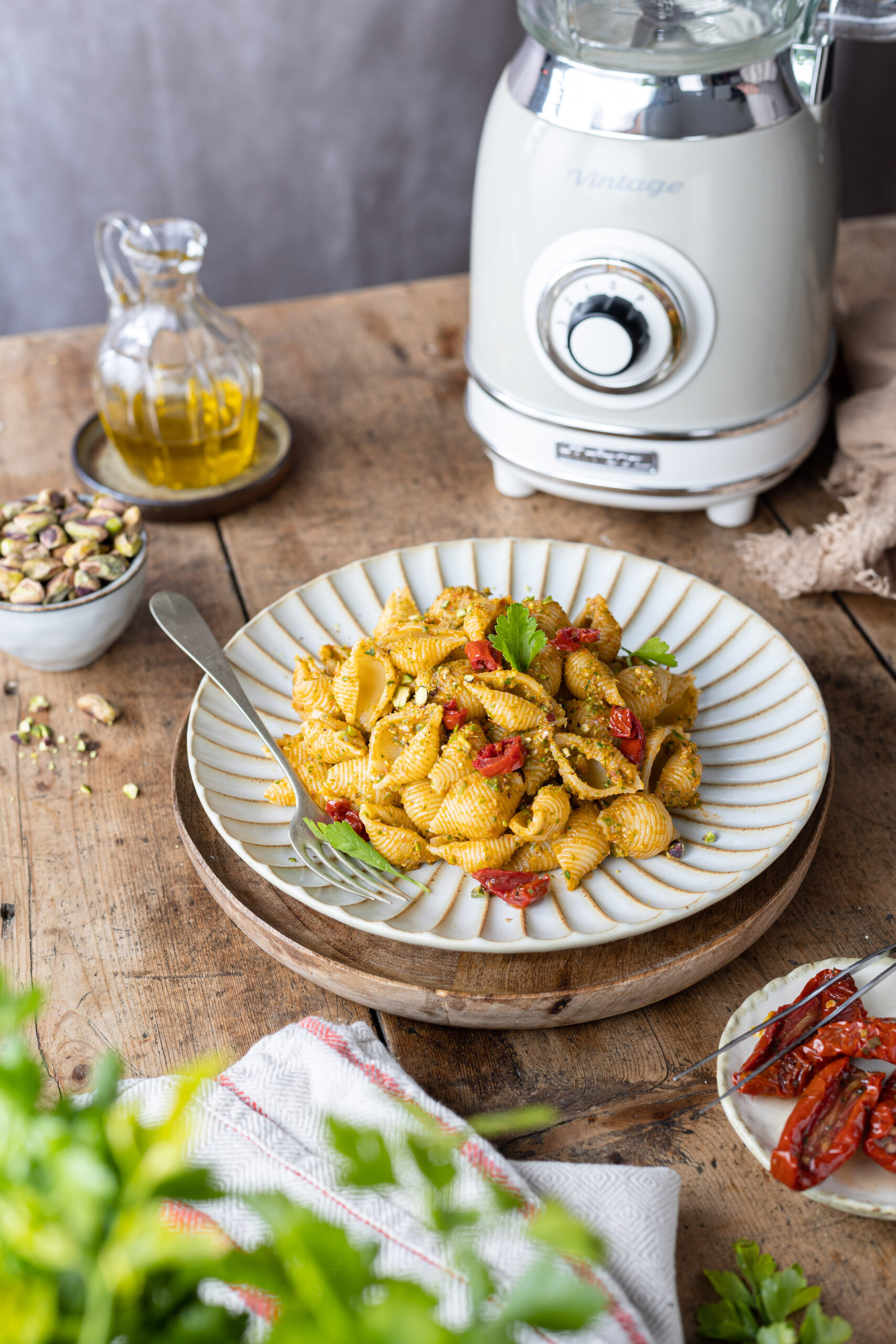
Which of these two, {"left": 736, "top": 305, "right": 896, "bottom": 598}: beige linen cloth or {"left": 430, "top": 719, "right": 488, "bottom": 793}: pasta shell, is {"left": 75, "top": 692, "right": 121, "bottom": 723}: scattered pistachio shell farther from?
{"left": 736, "top": 305, "right": 896, "bottom": 598}: beige linen cloth

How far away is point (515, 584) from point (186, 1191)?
989 millimetres

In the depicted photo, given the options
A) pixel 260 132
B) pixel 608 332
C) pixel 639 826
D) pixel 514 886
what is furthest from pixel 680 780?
pixel 260 132

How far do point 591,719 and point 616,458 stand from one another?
47 cm

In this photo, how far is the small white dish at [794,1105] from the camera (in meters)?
0.78

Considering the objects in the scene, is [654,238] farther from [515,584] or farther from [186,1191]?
[186,1191]

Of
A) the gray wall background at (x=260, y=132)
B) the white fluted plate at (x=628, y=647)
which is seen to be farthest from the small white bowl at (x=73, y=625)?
the gray wall background at (x=260, y=132)

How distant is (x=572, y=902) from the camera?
3.15ft

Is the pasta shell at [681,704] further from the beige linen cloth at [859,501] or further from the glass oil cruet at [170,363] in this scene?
the glass oil cruet at [170,363]

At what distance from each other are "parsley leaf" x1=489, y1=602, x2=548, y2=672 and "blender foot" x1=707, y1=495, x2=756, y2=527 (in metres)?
0.53

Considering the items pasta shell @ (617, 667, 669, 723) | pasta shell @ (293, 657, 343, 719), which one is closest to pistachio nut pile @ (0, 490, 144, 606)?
pasta shell @ (293, 657, 343, 719)

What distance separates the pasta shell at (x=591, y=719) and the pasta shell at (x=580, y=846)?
3.2 inches

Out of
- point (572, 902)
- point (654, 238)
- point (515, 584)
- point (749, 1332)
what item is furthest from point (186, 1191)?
point (654, 238)

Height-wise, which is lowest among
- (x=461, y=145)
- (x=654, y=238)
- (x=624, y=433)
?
(x=461, y=145)

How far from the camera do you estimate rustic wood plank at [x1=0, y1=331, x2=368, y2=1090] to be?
0.95m
